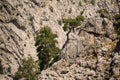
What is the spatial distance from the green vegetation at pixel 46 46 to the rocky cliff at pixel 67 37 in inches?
143

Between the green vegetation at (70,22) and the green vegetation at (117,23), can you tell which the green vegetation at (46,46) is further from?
the green vegetation at (117,23)

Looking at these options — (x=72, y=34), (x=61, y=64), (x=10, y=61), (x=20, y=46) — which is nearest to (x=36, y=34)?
(x=20, y=46)

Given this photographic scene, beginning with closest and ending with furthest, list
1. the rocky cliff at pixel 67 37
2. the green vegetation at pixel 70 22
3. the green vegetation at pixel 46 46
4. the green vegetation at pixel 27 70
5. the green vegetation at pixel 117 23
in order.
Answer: the rocky cliff at pixel 67 37 → the green vegetation at pixel 117 23 → the green vegetation at pixel 27 70 → the green vegetation at pixel 46 46 → the green vegetation at pixel 70 22

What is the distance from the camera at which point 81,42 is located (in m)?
63.2

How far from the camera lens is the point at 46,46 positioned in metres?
113

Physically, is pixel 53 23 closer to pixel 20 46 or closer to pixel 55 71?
pixel 20 46

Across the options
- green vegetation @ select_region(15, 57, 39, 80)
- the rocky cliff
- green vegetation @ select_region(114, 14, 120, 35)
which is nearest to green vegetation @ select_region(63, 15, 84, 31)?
the rocky cliff

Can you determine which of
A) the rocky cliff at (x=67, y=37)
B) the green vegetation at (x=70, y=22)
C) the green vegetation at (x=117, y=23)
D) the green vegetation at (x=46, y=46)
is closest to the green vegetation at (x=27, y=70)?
the green vegetation at (x=46, y=46)

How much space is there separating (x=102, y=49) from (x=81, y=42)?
6915 millimetres

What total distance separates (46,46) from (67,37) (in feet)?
127

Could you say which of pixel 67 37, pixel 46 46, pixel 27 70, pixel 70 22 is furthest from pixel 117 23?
pixel 70 22

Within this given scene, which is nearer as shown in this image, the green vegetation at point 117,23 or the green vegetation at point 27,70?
the green vegetation at point 117,23

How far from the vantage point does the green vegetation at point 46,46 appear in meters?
107

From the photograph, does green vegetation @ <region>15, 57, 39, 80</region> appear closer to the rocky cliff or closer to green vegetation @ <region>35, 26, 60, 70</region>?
green vegetation @ <region>35, 26, 60, 70</region>
